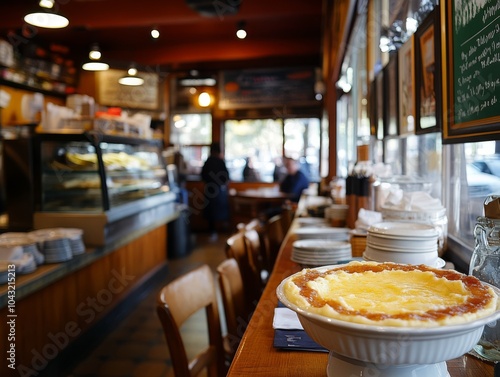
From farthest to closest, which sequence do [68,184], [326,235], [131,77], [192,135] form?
[192,135], [131,77], [68,184], [326,235]

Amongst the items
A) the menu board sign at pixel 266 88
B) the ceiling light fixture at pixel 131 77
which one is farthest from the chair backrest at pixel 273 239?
the menu board sign at pixel 266 88

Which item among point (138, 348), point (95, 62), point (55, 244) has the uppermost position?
point (95, 62)

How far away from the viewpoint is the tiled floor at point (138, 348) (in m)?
2.98

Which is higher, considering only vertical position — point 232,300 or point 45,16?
point 45,16

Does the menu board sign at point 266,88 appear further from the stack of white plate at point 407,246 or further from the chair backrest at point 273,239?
the stack of white plate at point 407,246

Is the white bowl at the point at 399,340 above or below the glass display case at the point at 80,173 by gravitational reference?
below

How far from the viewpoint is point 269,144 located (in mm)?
9453

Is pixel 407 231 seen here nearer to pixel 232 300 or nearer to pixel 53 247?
pixel 232 300

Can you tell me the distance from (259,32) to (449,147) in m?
6.48

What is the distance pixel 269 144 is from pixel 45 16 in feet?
19.7

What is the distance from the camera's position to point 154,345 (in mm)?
3398

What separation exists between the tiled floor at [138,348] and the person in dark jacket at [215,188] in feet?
13.4

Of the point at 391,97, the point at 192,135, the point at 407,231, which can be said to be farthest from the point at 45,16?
the point at 192,135

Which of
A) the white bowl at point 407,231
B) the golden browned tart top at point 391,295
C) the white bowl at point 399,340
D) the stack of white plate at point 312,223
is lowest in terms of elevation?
the stack of white plate at point 312,223
